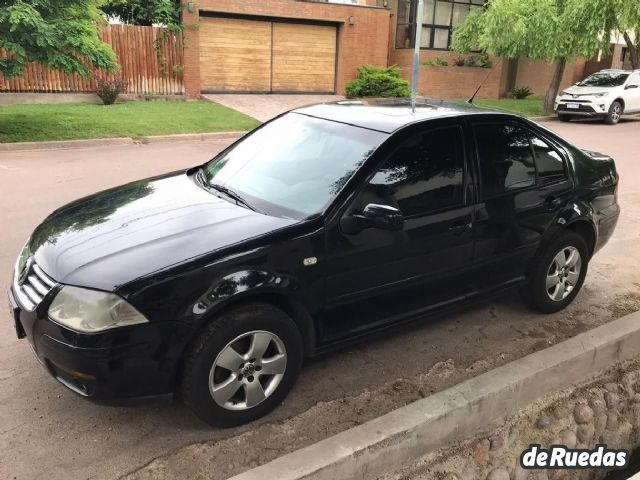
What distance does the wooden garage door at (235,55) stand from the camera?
19.5m

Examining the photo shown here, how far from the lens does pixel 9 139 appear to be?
37.3ft

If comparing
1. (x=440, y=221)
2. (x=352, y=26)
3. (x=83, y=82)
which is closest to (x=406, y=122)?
(x=440, y=221)

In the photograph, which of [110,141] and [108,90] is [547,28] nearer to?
[108,90]

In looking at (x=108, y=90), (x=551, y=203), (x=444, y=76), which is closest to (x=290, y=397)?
(x=551, y=203)

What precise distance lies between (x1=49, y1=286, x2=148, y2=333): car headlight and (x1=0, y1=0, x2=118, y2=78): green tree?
962 cm

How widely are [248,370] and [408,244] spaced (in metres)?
1.22

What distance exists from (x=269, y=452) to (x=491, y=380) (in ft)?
4.65

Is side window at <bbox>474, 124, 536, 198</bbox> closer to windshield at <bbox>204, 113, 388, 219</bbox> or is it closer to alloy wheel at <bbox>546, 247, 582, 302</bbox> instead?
alloy wheel at <bbox>546, 247, 582, 302</bbox>

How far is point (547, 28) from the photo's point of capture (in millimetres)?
18375

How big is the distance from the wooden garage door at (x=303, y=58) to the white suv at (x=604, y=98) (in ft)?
27.8

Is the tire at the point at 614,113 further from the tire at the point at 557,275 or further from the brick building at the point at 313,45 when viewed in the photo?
the tire at the point at 557,275

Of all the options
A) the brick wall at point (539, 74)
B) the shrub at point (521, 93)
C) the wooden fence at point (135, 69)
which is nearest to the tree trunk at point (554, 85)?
the shrub at point (521, 93)

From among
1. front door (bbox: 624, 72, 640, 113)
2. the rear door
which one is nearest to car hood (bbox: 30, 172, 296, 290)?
the rear door

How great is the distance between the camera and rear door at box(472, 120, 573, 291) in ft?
12.7
